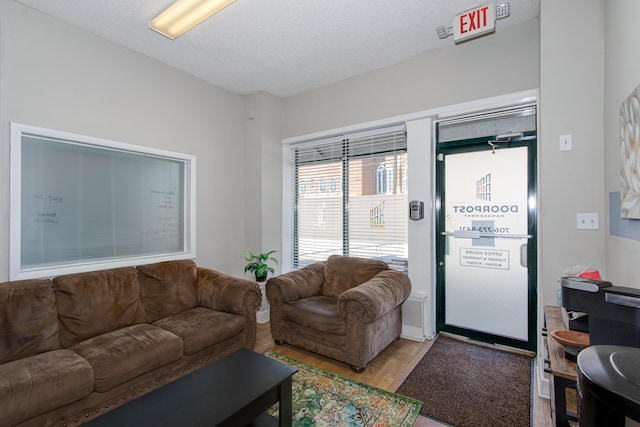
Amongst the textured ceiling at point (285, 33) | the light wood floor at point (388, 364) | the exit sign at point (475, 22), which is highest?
the textured ceiling at point (285, 33)

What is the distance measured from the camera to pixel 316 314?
109 inches

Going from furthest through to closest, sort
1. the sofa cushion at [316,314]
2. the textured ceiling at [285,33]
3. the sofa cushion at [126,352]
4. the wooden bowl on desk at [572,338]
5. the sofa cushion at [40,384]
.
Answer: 1. the sofa cushion at [316,314]
2. the textured ceiling at [285,33]
3. the sofa cushion at [126,352]
4. the sofa cushion at [40,384]
5. the wooden bowl on desk at [572,338]

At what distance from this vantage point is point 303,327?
2881mm

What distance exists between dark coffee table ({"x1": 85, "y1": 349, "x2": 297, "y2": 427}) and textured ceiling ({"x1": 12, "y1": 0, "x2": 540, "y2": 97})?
106 inches

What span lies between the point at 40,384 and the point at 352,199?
3.14 metres

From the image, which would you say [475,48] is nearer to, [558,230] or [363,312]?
[558,230]

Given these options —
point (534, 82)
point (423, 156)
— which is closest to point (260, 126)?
point (423, 156)

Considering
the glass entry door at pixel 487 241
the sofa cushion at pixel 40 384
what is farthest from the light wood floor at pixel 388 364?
the sofa cushion at pixel 40 384

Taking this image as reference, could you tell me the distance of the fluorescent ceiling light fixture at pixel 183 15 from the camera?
218 cm

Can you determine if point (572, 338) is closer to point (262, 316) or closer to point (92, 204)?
point (262, 316)

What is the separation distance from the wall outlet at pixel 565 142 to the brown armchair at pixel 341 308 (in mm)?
1700

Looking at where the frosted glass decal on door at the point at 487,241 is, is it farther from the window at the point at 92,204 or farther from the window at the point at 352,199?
the window at the point at 92,204

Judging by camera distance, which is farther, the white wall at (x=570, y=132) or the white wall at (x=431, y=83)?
the white wall at (x=431, y=83)

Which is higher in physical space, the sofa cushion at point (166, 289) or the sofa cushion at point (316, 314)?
the sofa cushion at point (166, 289)
